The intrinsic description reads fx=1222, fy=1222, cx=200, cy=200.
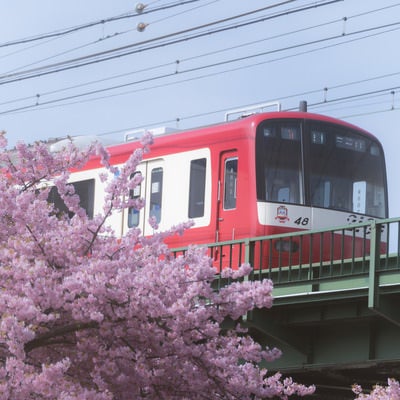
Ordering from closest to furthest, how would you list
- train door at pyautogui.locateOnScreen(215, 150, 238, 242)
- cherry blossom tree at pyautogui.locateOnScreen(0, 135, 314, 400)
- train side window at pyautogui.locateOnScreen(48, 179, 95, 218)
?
cherry blossom tree at pyautogui.locateOnScreen(0, 135, 314, 400)
train door at pyautogui.locateOnScreen(215, 150, 238, 242)
train side window at pyautogui.locateOnScreen(48, 179, 95, 218)

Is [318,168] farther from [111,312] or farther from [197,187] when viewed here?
[111,312]

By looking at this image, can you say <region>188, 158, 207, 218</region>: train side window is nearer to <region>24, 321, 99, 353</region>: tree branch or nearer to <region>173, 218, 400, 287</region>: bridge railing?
<region>173, 218, 400, 287</region>: bridge railing

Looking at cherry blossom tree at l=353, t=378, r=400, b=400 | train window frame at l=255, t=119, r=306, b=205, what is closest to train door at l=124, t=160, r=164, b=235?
train window frame at l=255, t=119, r=306, b=205

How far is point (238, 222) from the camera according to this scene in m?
21.3

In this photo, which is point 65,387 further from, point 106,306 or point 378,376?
point 378,376

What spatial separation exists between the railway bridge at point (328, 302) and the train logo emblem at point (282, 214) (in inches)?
20.7

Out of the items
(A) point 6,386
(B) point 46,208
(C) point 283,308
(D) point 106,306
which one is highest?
(C) point 283,308

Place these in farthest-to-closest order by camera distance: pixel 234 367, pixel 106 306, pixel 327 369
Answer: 1. pixel 327 369
2. pixel 234 367
3. pixel 106 306

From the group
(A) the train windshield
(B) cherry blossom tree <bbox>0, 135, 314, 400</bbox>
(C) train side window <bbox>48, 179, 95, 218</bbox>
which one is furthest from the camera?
(C) train side window <bbox>48, 179, 95, 218</bbox>

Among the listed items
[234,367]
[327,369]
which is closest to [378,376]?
[327,369]

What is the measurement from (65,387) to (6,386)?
57cm

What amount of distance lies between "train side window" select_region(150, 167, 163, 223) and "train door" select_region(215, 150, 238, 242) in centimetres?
154

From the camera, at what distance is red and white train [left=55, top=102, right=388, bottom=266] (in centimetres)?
2123

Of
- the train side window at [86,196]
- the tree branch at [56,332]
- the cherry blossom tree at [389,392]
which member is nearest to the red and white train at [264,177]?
the train side window at [86,196]
